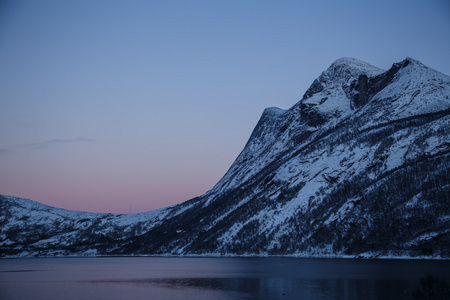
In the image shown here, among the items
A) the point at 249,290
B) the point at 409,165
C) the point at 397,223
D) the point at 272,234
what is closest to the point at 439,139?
the point at 409,165

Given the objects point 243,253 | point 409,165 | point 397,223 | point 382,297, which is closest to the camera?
point 382,297

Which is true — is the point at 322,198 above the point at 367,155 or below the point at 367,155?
below

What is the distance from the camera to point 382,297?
156ft

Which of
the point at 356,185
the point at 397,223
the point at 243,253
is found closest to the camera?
the point at 397,223

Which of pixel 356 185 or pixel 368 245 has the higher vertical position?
pixel 356 185

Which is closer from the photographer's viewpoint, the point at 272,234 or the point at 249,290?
the point at 249,290

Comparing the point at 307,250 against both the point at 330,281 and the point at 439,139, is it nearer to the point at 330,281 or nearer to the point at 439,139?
the point at 439,139

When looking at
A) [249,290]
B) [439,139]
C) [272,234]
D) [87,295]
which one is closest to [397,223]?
[439,139]

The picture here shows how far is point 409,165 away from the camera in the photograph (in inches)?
6526

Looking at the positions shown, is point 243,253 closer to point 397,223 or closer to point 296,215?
point 296,215

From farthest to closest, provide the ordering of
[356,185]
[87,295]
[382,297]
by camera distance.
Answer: [356,185] → [87,295] → [382,297]

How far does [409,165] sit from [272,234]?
6134 cm

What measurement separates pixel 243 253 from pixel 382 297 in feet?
490

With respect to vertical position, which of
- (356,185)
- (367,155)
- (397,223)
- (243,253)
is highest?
(367,155)
